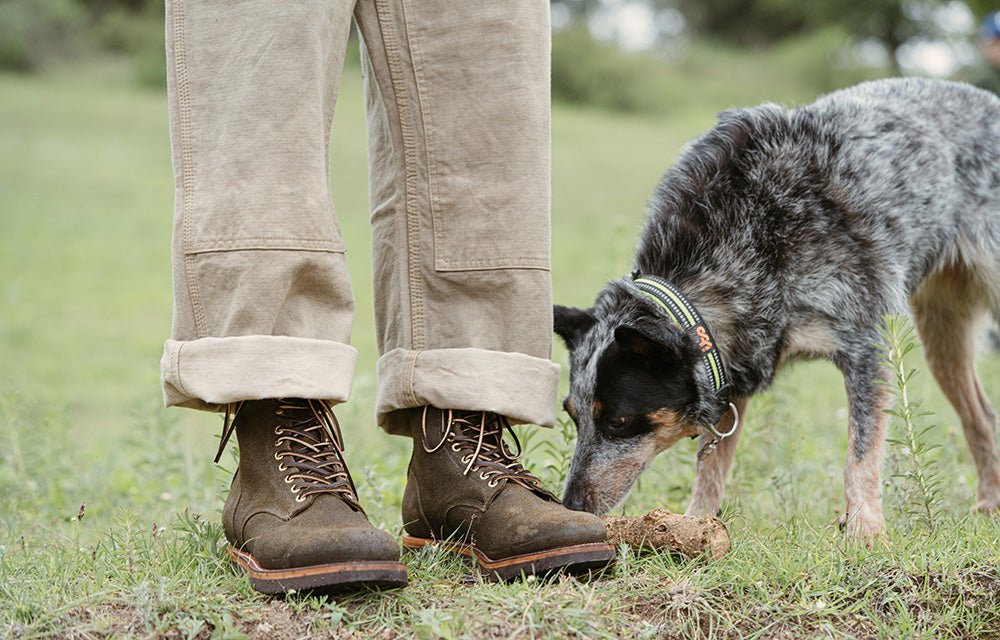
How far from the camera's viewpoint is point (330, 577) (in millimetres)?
2416

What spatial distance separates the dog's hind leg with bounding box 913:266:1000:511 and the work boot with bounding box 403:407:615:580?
8.02 feet

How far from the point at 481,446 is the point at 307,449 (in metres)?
0.48

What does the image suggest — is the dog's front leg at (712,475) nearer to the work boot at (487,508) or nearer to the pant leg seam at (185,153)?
the work boot at (487,508)

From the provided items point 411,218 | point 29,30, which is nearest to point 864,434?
point 411,218

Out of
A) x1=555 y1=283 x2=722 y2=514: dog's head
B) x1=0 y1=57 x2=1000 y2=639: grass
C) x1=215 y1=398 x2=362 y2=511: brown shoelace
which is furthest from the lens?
x1=555 y1=283 x2=722 y2=514: dog's head

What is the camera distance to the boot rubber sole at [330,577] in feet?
7.93

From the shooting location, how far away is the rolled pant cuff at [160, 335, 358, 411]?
245cm

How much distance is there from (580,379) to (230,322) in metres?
1.54

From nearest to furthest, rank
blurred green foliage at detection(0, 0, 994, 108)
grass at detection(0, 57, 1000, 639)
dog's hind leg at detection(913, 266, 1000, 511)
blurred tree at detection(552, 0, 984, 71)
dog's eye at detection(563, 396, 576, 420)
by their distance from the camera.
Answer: grass at detection(0, 57, 1000, 639) → dog's eye at detection(563, 396, 576, 420) → dog's hind leg at detection(913, 266, 1000, 511) → blurred green foliage at detection(0, 0, 994, 108) → blurred tree at detection(552, 0, 984, 71)

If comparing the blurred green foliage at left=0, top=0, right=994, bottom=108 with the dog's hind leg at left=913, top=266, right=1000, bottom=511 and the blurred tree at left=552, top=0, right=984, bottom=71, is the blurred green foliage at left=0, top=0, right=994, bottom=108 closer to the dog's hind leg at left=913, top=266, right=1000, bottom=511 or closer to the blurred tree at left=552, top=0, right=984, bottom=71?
the blurred tree at left=552, top=0, right=984, bottom=71

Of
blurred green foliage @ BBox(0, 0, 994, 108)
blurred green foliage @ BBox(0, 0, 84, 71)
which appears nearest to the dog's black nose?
→ blurred green foliage @ BBox(0, 0, 994, 108)

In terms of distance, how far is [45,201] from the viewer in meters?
17.3

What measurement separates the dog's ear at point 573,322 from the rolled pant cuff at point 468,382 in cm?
88

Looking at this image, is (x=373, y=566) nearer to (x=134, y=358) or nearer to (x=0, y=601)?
(x=0, y=601)
